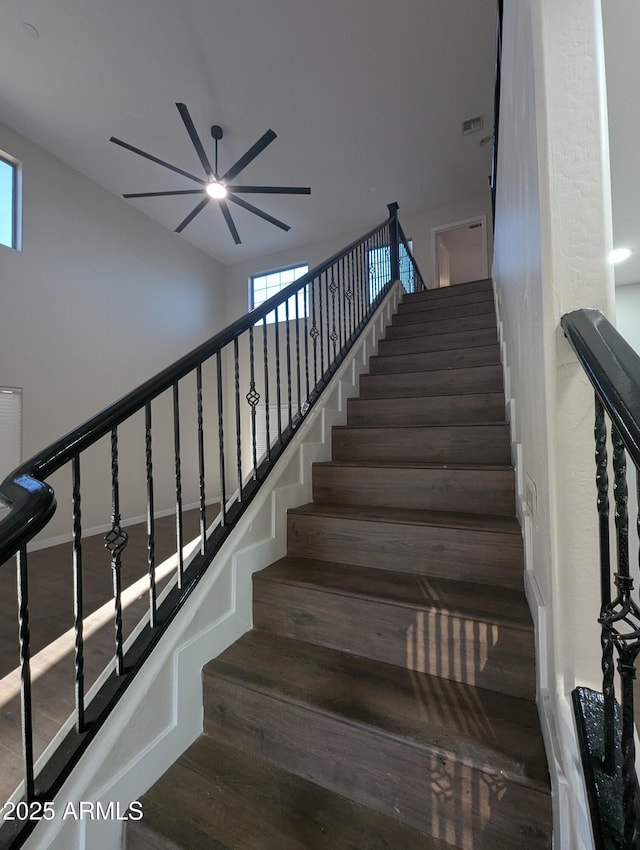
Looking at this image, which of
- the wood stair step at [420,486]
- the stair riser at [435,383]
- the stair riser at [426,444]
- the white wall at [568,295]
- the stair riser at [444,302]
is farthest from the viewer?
the stair riser at [444,302]

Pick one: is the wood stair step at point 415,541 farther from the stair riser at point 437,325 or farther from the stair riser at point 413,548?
the stair riser at point 437,325

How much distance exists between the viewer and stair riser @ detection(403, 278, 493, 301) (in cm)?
396

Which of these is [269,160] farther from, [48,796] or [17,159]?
[48,796]

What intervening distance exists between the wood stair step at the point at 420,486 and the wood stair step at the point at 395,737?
0.74 meters

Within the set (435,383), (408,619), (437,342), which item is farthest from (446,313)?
(408,619)

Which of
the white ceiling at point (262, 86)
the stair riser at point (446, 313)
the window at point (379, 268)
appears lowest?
the stair riser at point (446, 313)

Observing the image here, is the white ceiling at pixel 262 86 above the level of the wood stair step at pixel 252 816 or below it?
above

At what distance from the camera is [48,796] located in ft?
3.01

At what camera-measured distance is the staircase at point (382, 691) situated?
0.93 meters

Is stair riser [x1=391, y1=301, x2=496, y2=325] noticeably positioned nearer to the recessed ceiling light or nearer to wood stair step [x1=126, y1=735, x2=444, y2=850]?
the recessed ceiling light

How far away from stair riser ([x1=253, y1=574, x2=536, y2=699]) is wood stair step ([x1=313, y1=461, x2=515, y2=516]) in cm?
61

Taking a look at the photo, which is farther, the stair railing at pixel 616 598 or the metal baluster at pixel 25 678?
the metal baluster at pixel 25 678

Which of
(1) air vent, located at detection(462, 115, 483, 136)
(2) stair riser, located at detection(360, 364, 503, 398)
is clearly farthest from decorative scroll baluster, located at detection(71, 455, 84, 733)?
(1) air vent, located at detection(462, 115, 483, 136)

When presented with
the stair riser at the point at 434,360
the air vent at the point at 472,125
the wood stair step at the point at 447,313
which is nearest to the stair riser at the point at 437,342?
the stair riser at the point at 434,360
